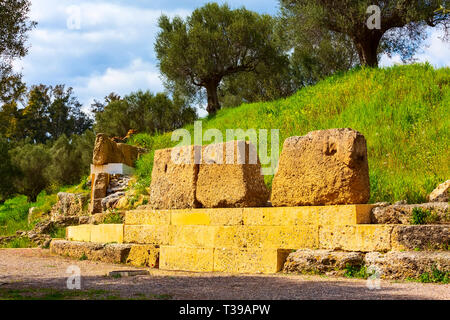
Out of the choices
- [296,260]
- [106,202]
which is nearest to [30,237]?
[106,202]

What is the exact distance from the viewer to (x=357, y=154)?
6.66 meters

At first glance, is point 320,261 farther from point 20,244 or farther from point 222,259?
point 20,244

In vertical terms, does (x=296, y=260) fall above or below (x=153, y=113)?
below

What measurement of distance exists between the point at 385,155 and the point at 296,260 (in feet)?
13.1

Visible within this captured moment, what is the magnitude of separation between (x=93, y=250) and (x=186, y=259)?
→ 8.72 feet

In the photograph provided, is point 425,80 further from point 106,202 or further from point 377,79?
point 106,202

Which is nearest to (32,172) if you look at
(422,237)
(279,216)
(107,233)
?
(107,233)

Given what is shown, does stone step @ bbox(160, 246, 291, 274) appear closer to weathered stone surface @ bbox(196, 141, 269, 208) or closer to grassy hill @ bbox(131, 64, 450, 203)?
weathered stone surface @ bbox(196, 141, 269, 208)

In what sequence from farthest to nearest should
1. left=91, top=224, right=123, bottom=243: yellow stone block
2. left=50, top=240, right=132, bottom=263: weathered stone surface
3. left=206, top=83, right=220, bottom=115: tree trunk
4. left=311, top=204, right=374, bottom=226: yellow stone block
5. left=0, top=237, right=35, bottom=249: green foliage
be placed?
left=206, top=83, right=220, bottom=115: tree trunk → left=0, top=237, right=35, bottom=249: green foliage → left=91, top=224, right=123, bottom=243: yellow stone block → left=50, top=240, right=132, bottom=263: weathered stone surface → left=311, top=204, right=374, bottom=226: yellow stone block

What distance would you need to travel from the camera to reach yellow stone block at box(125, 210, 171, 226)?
8.65 metres

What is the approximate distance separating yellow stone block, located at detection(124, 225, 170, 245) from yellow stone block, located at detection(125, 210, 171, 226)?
3.7 inches

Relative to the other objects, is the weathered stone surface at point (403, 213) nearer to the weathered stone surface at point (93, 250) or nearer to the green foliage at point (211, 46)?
the weathered stone surface at point (93, 250)

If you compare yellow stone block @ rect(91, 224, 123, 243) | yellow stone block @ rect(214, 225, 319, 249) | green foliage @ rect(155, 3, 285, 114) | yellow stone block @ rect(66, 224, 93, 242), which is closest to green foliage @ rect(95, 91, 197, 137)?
green foliage @ rect(155, 3, 285, 114)
